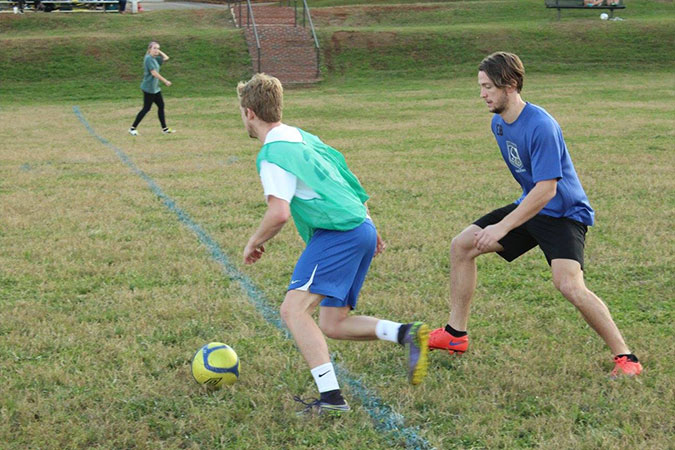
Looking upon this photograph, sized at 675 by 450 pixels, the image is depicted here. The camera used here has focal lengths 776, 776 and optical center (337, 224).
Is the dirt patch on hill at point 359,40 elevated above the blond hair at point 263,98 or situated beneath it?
situated beneath

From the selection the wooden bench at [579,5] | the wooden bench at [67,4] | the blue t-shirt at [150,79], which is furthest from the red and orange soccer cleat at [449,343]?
the wooden bench at [67,4]

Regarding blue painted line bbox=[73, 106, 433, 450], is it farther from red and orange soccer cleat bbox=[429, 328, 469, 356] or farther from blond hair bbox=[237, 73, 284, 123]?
blond hair bbox=[237, 73, 284, 123]

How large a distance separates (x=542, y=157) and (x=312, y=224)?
1.25 m

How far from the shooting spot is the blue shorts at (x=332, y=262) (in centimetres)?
382

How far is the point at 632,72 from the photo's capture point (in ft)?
87.7

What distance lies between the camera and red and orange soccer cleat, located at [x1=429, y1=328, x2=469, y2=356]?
463 centimetres

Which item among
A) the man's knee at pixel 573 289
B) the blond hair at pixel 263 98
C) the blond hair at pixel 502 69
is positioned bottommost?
the man's knee at pixel 573 289

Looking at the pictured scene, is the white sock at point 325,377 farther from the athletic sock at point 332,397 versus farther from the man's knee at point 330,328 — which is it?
the man's knee at point 330,328

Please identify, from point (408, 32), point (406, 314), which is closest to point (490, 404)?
point (406, 314)

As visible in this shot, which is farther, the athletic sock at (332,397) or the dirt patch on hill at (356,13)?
the dirt patch on hill at (356,13)

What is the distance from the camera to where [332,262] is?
3.82 m

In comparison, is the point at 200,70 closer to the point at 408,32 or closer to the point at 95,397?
the point at 408,32

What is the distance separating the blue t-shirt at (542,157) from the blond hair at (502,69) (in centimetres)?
18

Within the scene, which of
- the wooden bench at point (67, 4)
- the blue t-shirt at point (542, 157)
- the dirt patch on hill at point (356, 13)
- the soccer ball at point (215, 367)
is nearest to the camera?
the blue t-shirt at point (542, 157)
